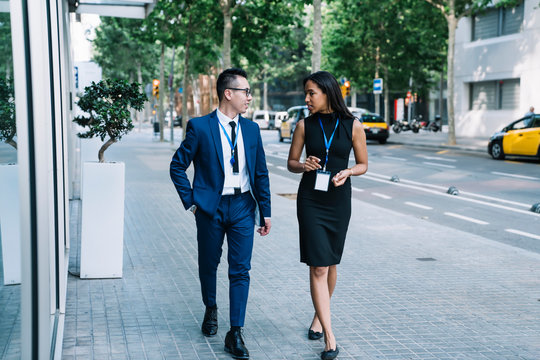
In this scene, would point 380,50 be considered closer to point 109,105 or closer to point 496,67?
point 496,67

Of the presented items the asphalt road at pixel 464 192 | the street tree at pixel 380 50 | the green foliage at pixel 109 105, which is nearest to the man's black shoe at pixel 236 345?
the green foliage at pixel 109 105

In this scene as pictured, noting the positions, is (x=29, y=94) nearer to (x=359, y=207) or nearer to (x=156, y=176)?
(x=359, y=207)

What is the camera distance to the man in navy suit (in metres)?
4.43

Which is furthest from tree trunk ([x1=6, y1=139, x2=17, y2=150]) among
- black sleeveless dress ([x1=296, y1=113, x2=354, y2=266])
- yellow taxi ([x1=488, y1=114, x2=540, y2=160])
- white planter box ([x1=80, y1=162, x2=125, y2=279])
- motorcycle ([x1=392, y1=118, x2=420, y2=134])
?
motorcycle ([x1=392, y1=118, x2=420, y2=134])

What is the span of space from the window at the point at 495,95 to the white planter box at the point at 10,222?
3508 centimetres

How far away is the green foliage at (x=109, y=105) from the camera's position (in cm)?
626

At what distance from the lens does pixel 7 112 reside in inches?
99.5

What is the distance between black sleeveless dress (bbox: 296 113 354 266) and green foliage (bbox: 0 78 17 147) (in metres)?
2.18

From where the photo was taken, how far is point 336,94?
444 centimetres

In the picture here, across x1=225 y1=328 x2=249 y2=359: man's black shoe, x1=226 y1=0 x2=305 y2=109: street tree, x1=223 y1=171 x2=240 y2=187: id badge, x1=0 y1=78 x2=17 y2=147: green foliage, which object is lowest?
x1=225 y1=328 x2=249 y2=359: man's black shoe

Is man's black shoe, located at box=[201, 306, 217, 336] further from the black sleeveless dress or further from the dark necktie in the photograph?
the dark necktie

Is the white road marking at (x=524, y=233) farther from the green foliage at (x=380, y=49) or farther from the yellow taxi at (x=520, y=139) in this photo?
the green foliage at (x=380, y=49)

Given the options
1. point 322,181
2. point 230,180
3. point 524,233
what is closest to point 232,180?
point 230,180

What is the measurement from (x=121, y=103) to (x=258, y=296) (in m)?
2.16
